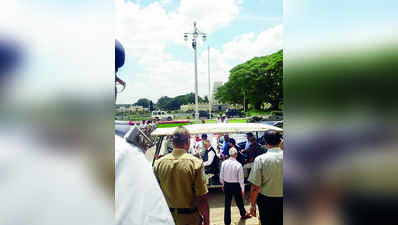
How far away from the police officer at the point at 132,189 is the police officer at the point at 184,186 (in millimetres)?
1168

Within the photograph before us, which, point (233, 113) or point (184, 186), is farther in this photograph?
point (184, 186)

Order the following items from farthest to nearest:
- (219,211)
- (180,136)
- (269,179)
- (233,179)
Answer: (219,211) < (233,179) < (269,179) < (180,136)

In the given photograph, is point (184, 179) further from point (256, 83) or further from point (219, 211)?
point (219, 211)

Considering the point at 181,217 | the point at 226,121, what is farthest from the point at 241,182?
the point at 226,121

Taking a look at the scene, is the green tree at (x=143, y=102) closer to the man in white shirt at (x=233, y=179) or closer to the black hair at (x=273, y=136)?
the black hair at (x=273, y=136)

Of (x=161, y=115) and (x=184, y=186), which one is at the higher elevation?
(x=161, y=115)

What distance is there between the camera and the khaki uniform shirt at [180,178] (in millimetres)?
1864

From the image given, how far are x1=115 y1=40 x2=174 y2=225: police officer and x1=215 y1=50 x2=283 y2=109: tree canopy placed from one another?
40cm

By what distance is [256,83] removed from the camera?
32.7 inches

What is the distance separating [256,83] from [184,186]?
1340 millimetres

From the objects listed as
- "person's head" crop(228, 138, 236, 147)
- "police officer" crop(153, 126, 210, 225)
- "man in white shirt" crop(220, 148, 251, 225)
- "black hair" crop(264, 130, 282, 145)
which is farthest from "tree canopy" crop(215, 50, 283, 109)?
"person's head" crop(228, 138, 236, 147)

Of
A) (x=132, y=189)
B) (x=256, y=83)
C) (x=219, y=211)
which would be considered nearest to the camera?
(x=132, y=189)

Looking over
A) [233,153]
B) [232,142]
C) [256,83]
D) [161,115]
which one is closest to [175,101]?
[161,115]

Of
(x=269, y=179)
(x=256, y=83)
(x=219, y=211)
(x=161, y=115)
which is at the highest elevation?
(x=256, y=83)
